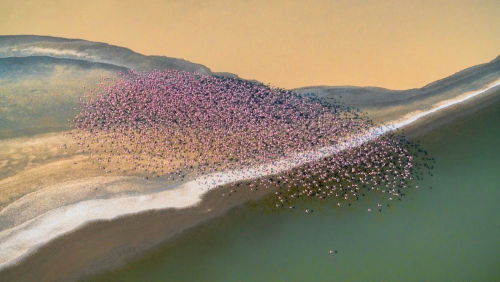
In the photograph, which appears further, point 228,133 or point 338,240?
point 228,133

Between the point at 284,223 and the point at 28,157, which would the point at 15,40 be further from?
the point at 284,223

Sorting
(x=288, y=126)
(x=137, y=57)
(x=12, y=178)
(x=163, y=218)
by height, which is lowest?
(x=163, y=218)

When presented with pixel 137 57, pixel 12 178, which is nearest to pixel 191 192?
pixel 12 178

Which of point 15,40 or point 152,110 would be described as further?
point 15,40

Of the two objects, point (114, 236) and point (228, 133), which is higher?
point (228, 133)

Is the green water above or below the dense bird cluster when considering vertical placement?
below
